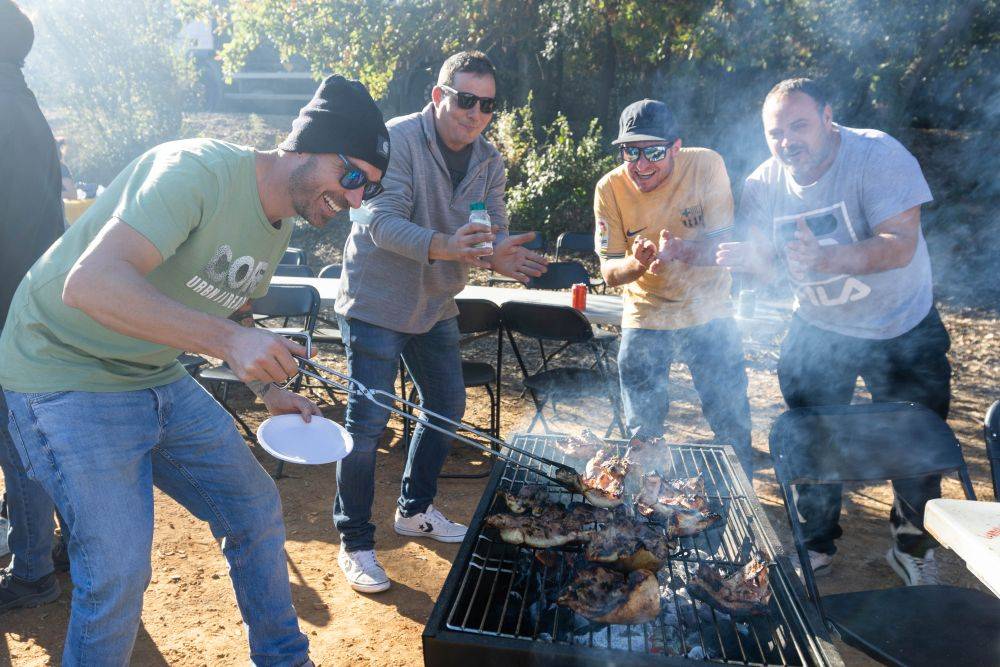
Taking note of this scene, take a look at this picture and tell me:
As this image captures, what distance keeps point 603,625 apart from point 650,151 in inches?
98.2

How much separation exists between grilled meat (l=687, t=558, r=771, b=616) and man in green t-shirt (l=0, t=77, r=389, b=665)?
1436 mm

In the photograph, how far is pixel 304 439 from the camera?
7.82 feet

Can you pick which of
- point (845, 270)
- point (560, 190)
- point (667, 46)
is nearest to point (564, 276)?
point (845, 270)

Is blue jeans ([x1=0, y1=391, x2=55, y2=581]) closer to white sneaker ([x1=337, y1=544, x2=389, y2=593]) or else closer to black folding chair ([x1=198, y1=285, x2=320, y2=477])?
white sneaker ([x1=337, y1=544, x2=389, y2=593])

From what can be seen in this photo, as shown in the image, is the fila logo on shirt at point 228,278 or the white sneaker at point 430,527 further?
the white sneaker at point 430,527

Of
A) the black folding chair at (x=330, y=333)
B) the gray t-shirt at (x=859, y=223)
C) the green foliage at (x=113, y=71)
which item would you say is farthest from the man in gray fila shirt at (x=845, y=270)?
the green foliage at (x=113, y=71)

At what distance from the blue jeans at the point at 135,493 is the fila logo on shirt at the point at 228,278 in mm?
357

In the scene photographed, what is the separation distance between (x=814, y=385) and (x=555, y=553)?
6.51ft

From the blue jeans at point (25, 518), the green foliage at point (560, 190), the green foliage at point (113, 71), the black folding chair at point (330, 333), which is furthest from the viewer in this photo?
the green foliage at point (113, 71)

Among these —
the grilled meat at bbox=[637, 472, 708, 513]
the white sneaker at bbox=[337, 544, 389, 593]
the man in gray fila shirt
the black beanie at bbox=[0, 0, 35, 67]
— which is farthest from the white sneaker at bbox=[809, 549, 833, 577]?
the black beanie at bbox=[0, 0, 35, 67]

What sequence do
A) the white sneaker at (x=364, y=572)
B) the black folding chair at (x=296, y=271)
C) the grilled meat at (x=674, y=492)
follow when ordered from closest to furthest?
the grilled meat at (x=674, y=492) < the white sneaker at (x=364, y=572) < the black folding chair at (x=296, y=271)

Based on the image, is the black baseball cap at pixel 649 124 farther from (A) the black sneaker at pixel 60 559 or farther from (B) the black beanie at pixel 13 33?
(A) the black sneaker at pixel 60 559

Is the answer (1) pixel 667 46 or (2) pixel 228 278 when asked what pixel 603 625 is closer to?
(2) pixel 228 278

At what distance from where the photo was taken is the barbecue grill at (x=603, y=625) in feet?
6.36
